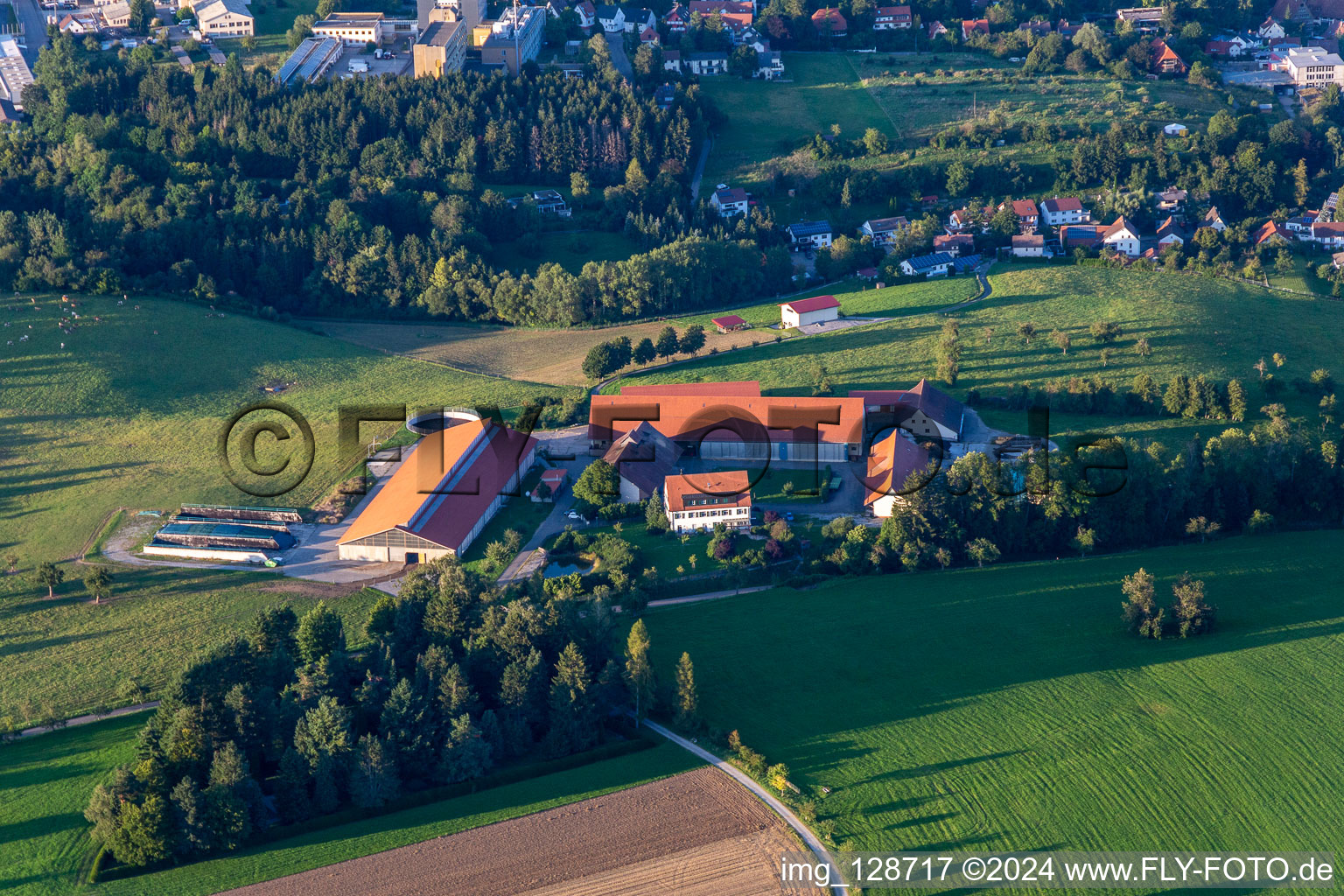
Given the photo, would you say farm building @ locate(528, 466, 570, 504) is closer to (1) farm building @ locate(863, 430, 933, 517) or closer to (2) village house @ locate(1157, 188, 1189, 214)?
(1) farm building @ locate(863, 430, 933, 517)

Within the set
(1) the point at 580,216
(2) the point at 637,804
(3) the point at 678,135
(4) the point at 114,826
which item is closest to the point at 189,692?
(4) the point at 114,826

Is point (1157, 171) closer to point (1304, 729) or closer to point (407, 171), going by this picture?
point (407, 171)

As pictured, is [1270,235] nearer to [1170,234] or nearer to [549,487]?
[1170,234]

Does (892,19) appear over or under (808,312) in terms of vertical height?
over

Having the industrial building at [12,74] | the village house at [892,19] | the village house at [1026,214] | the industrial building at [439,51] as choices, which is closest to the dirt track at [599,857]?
the village house at [1026,214]

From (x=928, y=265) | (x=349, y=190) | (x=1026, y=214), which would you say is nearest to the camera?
(x=928, y=265)

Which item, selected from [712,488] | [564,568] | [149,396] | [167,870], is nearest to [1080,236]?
[712,488]

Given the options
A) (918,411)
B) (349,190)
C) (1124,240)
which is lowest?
(918,411)
